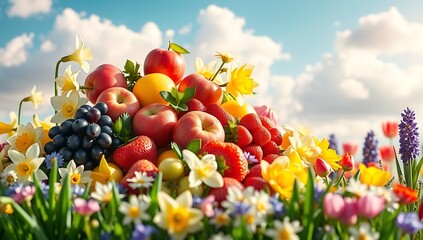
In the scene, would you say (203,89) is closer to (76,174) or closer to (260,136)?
(260,136)

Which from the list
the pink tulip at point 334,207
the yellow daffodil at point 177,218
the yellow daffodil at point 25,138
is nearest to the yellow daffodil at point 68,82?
the yellow daffodil at point 25,138

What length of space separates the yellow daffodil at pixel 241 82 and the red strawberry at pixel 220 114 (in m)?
0.25

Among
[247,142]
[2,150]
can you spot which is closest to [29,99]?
[2,150]

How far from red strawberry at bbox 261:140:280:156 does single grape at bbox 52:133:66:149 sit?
0.93 meters

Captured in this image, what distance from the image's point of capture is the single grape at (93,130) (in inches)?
102

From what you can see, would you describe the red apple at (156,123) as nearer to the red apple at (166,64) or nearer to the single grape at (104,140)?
the single grape at (104,140)

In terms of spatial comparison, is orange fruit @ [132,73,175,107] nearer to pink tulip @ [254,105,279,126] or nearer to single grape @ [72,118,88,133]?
single grape @ [72,118,88,133]

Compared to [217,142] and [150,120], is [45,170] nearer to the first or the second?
[150,120]

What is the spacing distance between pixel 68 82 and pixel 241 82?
97cm

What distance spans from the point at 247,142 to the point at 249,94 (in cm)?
53

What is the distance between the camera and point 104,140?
2.58 m

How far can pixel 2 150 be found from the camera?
309 cm

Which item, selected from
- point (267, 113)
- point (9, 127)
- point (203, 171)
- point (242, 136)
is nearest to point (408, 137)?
point (267, 113)

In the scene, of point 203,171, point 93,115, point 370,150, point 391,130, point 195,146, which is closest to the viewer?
point 203,171
